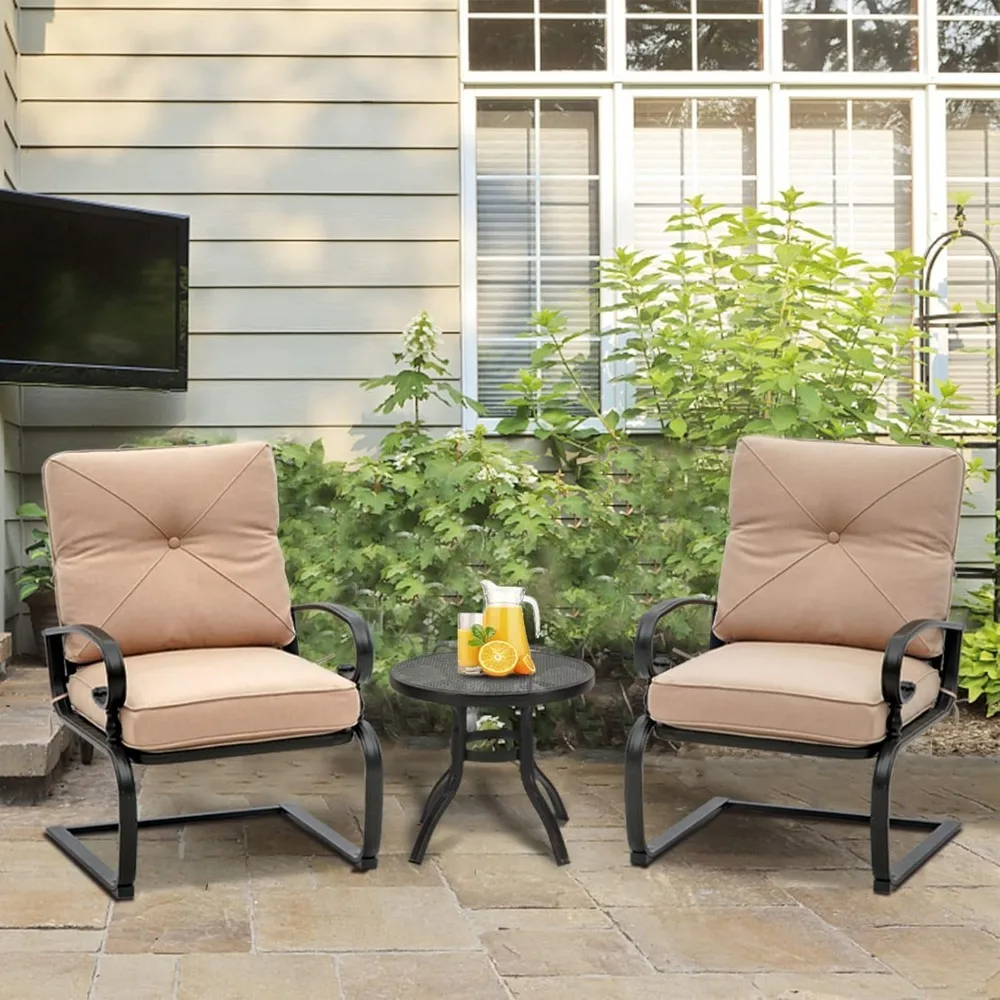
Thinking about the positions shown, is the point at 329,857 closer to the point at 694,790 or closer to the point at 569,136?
the point at 694,790

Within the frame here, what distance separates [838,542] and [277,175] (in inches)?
113

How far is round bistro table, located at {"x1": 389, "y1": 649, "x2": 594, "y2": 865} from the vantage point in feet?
9.66

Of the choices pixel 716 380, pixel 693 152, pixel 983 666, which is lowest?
pixel 983 666

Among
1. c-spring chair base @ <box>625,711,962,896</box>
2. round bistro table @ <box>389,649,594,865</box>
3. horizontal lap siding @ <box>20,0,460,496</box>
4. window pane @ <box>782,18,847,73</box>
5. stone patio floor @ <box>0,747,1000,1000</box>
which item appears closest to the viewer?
stone patio floor @ <box>0,747,1000,1000</box>

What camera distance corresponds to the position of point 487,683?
3.06 meters

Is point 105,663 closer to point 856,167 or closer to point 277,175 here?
point 277,175

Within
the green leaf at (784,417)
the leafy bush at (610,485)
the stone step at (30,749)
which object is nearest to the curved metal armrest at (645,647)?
the leafy bush at (610,485)

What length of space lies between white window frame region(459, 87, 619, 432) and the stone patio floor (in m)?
2.04

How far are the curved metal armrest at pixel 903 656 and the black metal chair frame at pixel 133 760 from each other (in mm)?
1190

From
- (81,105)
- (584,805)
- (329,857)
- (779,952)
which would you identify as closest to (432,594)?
(584,805)

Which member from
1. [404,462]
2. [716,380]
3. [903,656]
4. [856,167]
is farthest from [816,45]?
[903,656]

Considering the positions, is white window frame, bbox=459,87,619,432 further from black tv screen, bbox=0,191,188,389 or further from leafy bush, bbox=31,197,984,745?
black tv screen, bbox=0,191,188,389

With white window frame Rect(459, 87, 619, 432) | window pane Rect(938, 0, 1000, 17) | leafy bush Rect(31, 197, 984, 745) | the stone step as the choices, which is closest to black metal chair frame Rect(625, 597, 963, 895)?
leafy bush Rect(31, 197, 984, 745)

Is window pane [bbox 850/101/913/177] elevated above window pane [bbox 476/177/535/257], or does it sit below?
above
